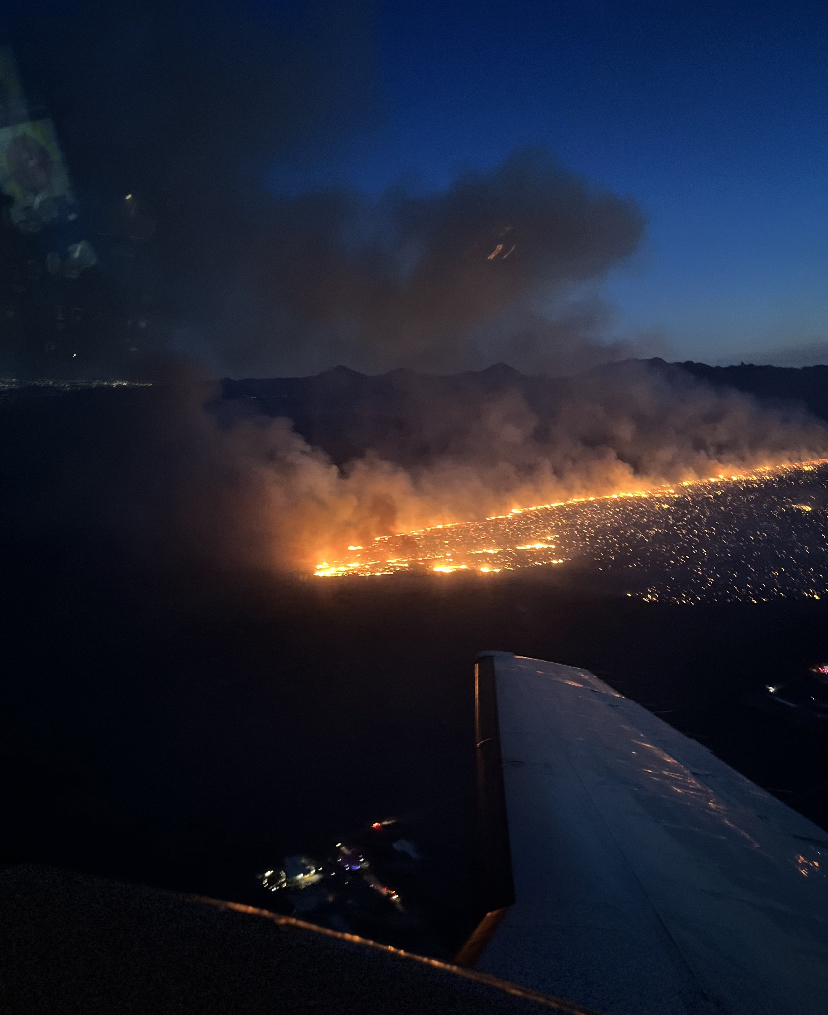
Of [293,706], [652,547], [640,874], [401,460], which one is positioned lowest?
[652,547]

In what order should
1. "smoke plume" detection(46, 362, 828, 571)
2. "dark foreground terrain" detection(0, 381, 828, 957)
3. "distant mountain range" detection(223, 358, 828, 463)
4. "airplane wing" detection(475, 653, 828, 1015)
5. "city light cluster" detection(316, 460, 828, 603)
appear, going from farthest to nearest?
"distant mountain range" detection(223, 358, 828, 463) → "smoke plume" detection(46, 362, 828, 571) → "city light cluster" detection(316, 460, 828, 603) → "dark foreground terrain" detection(0, 381, 828, 957) → "airplane wing" detection(475, 653, 828, 1015)

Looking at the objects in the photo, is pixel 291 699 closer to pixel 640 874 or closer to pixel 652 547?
pixel 640 874

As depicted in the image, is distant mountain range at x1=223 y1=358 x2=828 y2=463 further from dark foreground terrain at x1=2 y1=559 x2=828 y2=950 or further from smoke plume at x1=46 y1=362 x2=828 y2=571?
dark foreground terrain at x1=2 y1=559 x2=828 y2=950

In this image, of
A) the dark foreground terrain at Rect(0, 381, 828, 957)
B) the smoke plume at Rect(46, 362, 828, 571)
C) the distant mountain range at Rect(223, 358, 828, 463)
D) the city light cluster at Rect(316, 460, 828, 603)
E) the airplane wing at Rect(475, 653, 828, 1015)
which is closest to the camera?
the airplane wing at Rect(475, 653, 828, 1015)

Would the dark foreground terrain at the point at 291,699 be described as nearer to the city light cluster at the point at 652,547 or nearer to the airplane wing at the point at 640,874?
the city light cluster at the point at 652,547

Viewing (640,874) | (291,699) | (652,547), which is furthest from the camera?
(652,547)

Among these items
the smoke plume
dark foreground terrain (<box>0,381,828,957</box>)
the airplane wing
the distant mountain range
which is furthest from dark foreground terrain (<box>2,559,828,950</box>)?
the distant mountain range

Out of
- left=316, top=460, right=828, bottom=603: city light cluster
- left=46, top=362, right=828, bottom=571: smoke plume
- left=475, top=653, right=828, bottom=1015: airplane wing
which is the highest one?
left=46, top=362, right=828, bottom=571: smoke plume

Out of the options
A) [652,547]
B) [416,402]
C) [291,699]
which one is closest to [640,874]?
[291,699]
